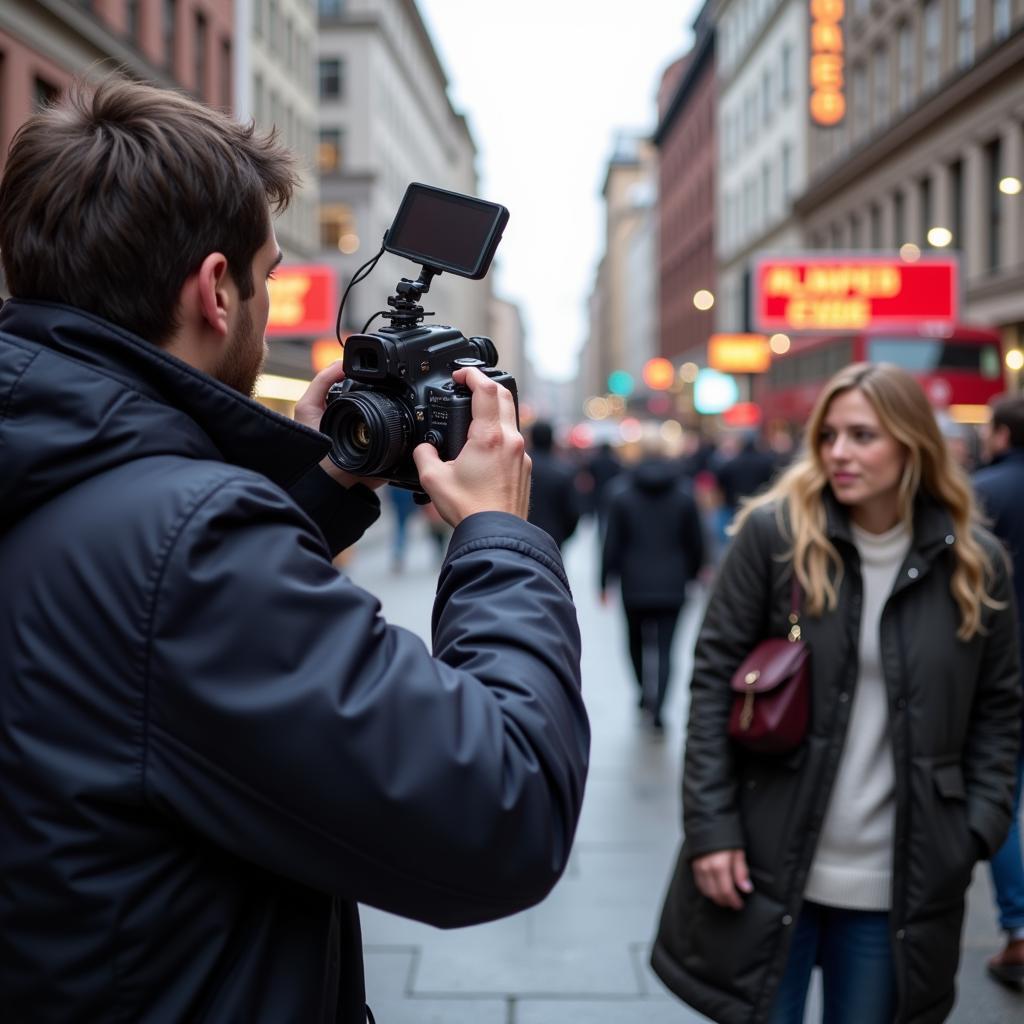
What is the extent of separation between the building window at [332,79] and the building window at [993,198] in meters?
34.1

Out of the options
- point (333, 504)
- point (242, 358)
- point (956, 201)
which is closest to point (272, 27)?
point (956, 201)

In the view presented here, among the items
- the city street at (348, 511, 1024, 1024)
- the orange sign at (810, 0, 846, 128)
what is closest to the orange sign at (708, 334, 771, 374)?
the orange sign at (810, 0, 846, 128)

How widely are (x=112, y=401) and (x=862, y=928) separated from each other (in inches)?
93.5

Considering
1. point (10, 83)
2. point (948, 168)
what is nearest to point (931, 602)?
point (10, 83)

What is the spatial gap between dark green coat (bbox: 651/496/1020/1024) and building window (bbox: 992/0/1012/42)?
23778mm

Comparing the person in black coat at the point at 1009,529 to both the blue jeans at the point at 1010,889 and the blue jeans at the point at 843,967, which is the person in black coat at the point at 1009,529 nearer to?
the blue jeans at the point at 1010,889

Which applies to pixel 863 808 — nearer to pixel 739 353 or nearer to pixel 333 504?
pixel 333 504

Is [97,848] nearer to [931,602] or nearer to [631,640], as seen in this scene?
[931,602]

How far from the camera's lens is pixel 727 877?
3096 millimetres

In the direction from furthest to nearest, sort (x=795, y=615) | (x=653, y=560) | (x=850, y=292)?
(x=850, y=292)
(x=653, y=560)
(x=795, y=615)

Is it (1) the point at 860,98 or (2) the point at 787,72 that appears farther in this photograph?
(2) the point at 787,72

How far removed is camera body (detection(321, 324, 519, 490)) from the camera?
1827mm

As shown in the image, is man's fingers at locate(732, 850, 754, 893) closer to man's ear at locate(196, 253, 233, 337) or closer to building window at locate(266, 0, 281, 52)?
man's ear at locate(196, 253, 233, 337)

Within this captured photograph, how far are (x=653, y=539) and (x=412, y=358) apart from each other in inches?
293
